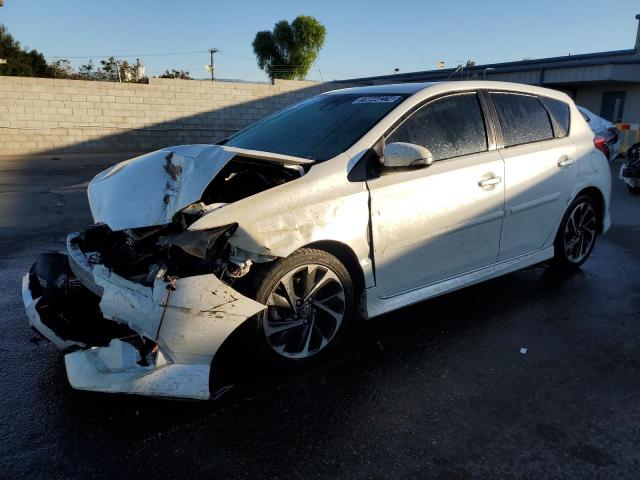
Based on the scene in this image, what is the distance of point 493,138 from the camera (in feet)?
13.1

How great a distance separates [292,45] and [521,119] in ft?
205

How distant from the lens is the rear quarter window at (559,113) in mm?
4621

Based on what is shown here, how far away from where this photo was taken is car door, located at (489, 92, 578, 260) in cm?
407

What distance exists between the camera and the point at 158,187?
9.90 ft

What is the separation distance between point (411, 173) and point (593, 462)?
1.90 m

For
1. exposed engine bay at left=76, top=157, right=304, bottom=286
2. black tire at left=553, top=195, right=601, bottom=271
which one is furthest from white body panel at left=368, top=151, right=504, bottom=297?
black tire at left=553, top=195, right=601, bottom=271

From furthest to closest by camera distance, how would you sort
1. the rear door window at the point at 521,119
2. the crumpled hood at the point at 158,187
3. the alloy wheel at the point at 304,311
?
the rear door window at the point at 521,119 < the alloy wheel at the point at 304,311 < the crumpled hood at the point at 158,187

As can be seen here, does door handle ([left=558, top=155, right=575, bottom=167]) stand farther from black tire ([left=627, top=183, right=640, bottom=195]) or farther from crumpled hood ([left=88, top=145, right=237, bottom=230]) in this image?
black tire ([left=627, top=183, right=640, bottom=195])

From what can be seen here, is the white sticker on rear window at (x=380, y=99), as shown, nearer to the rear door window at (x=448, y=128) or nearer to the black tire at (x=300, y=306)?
the rear door window at (x=448, y=128)

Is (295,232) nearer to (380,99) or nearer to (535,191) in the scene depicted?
(380,99)

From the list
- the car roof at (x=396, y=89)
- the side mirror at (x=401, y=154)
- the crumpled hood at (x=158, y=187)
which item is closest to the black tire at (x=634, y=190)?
the car roof at (x=396, y=89)

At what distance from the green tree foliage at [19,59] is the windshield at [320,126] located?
43210 millimetres

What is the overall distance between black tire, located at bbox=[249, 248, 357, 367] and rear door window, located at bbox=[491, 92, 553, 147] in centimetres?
186

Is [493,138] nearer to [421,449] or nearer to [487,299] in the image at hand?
[487,299]
